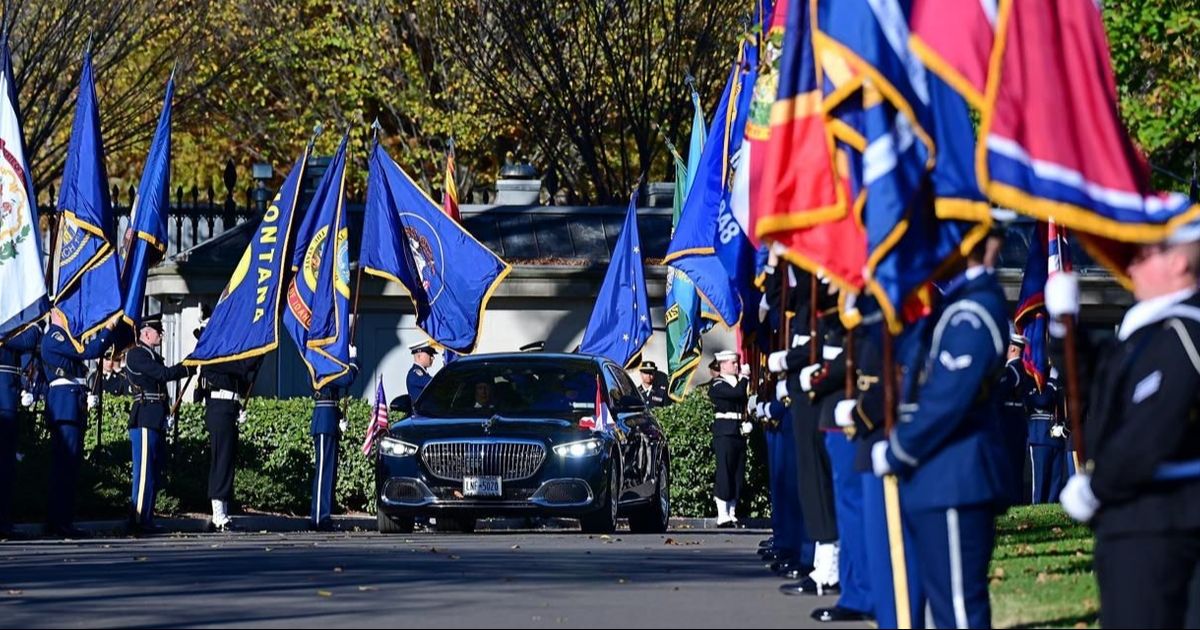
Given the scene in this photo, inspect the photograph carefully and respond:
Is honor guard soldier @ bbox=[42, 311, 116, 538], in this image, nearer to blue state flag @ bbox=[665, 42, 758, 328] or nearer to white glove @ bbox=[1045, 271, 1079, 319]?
blue state flag @ bbox=[665, 42, 758, 328]

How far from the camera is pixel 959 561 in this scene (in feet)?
30.7

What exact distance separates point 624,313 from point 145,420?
28.6 ft

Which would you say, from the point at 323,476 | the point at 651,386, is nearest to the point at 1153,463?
the point at 323,476

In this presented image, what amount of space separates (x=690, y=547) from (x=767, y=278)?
4.60 metres

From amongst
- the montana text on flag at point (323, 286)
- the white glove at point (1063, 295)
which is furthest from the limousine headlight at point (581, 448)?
the white glove at point (1063, 295)

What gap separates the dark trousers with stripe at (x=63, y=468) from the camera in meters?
20.9

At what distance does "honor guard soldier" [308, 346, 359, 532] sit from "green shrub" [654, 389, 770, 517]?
4217mm

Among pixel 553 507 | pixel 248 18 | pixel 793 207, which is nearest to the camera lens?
pixel 793 207

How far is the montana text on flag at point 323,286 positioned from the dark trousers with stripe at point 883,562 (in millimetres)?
13629

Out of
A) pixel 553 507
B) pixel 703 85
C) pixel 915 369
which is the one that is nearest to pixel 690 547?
pixel 553 507

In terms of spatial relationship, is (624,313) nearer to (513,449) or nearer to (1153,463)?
(513,449)

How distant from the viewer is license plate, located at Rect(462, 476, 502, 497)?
20.6 meters

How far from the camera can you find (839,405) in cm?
1073

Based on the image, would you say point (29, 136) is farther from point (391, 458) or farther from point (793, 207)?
point (793, 207)
